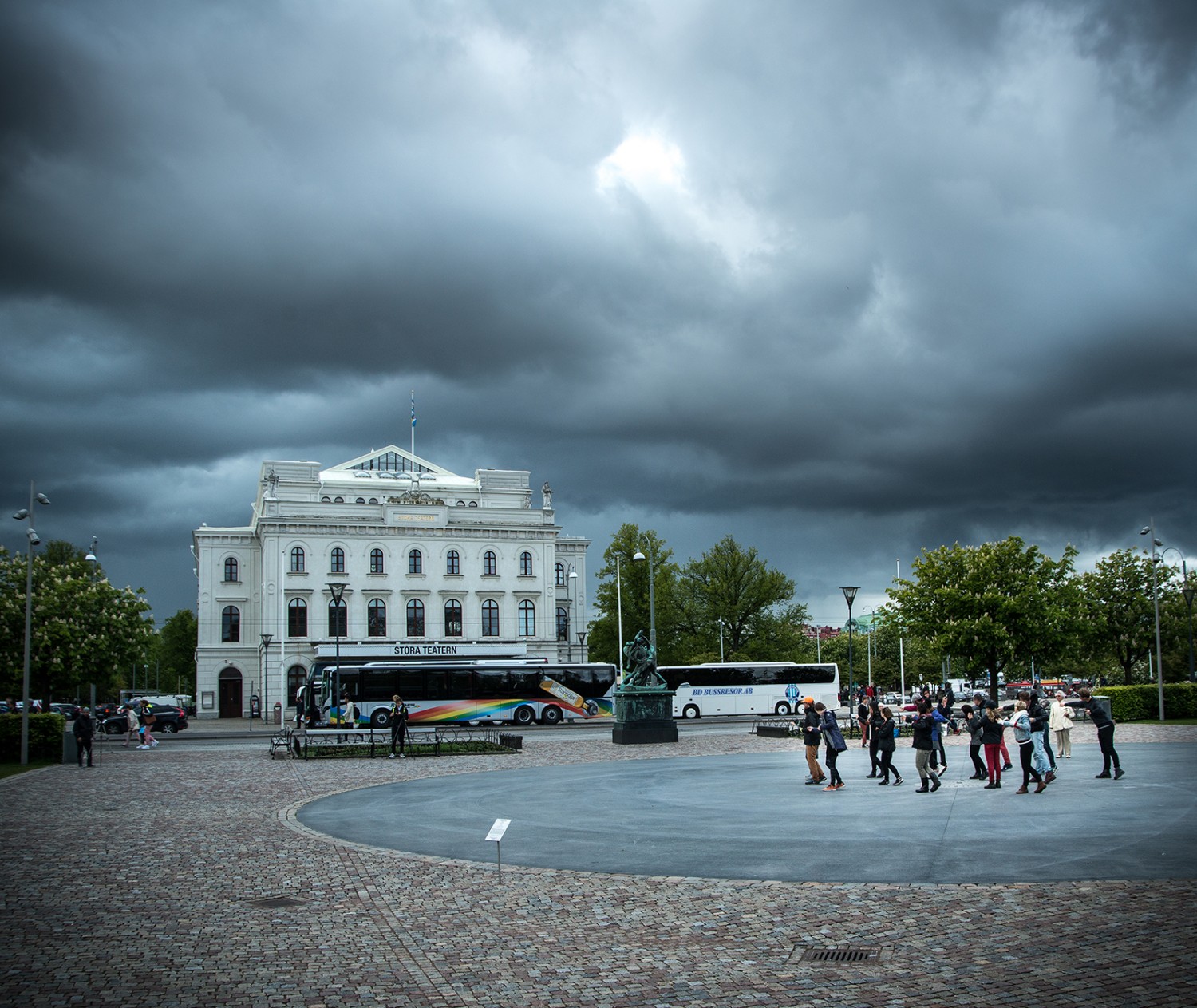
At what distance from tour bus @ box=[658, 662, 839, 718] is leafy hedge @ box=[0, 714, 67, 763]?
34.8 meters

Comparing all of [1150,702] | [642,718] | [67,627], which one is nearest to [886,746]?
[642,718]

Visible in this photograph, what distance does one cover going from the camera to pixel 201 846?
14547mm

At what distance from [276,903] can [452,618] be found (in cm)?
6515

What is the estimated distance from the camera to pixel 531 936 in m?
9.32

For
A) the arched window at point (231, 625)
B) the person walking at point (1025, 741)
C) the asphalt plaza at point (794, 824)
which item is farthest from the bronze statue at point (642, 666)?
the arched window at point (231, 625)

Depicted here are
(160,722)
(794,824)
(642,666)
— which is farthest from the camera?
(160,722)

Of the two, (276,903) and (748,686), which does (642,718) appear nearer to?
(276,903)

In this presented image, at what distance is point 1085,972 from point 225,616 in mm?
73989

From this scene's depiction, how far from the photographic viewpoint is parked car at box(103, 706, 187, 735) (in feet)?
167

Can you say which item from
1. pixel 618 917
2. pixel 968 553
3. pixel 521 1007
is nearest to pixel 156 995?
pixel 521 1007

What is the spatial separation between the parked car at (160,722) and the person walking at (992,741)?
41940 millimetres

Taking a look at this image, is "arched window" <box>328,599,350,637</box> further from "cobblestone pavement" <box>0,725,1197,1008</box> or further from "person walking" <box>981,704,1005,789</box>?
"cobblestone pavement" <box>0,725,1197,1008</box>

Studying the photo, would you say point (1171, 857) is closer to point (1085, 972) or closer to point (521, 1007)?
point (1085, 972)

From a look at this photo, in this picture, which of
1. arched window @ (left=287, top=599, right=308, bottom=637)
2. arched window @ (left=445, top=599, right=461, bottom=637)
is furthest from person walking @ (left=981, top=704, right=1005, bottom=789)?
arched window @ (left=287, top=599, right=308, bottom=637)
